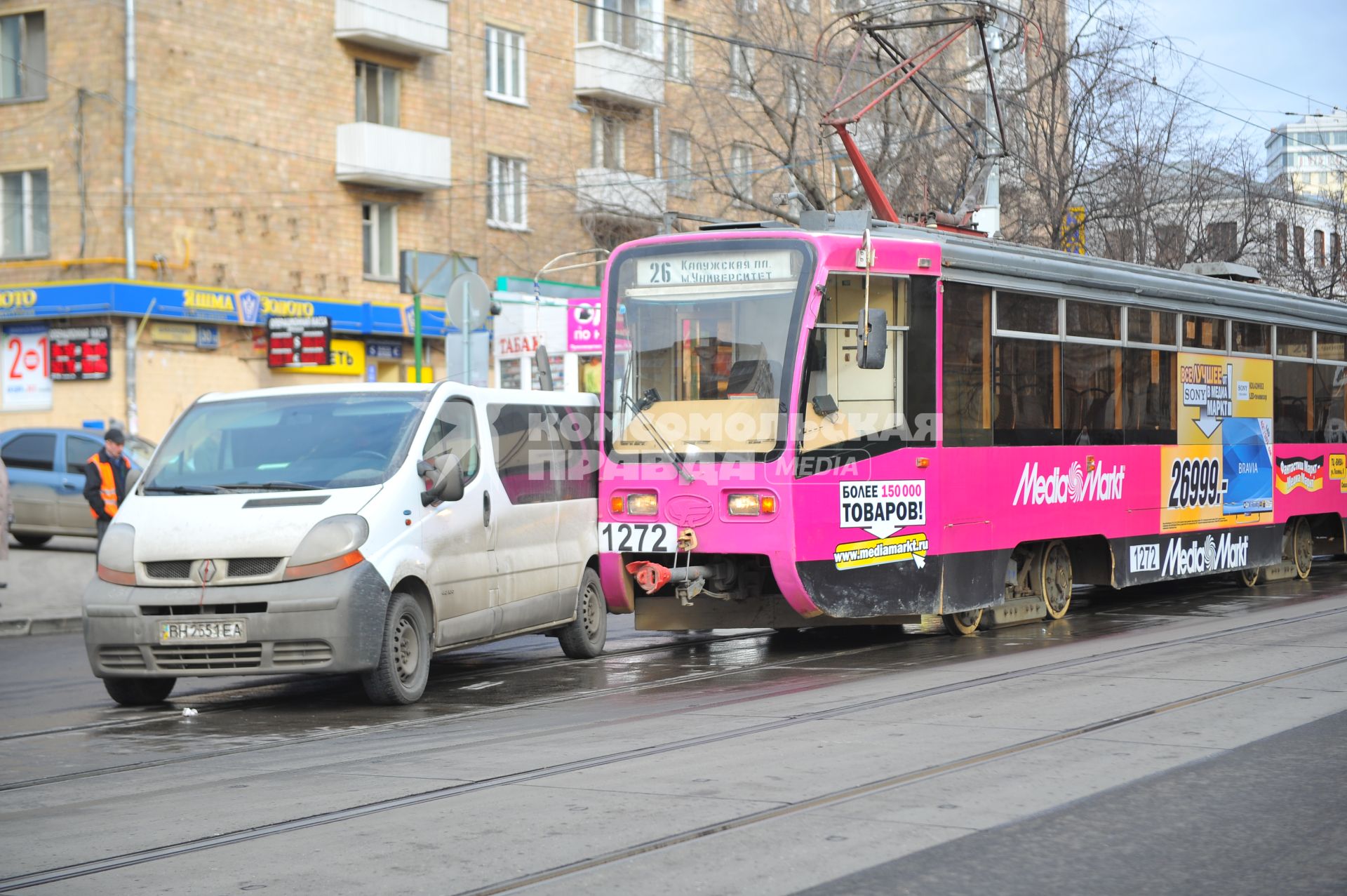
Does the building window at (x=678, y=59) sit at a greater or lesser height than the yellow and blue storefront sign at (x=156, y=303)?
greater

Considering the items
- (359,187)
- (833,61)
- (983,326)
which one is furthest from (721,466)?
(359,187)

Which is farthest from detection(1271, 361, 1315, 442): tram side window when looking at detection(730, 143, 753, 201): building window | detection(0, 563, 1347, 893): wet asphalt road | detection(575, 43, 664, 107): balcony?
detection(575, 43, 664, 107): balcony

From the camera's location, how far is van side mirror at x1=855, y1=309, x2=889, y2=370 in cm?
1138

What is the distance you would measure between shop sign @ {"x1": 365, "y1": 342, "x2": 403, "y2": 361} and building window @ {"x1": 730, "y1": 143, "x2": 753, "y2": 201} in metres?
8.34

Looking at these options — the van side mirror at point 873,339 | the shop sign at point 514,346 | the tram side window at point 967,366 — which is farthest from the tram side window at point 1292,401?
the shop sign at point 514,346

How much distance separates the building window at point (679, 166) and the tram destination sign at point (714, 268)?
21.4 m

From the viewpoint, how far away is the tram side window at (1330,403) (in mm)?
18969

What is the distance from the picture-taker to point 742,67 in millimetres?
31688

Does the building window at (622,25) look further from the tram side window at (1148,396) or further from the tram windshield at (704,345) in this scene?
the tram windshield at (704,345)

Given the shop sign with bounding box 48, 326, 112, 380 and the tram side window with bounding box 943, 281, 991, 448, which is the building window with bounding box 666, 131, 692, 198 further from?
the tram side window with bounding box 943, 281, 991, 448

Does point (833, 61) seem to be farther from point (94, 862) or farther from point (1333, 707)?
point (94, 862)

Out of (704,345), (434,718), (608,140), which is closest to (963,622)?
(704,345)

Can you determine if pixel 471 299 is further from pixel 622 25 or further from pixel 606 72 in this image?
pixel 622 25

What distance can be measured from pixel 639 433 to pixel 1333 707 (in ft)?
16.8
